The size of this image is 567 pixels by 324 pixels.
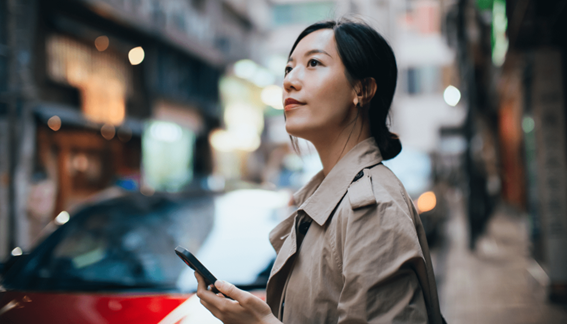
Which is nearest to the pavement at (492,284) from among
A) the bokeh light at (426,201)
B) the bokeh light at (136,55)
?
the bokeh light at (426,201)

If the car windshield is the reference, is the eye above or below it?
above

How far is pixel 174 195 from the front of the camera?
11.9 feet

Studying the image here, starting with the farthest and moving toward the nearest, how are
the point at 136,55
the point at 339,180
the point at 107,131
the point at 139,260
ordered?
1. the point at 136,55
2. the point at 107,131
3. the point at 139,260
4. the point at 339,180

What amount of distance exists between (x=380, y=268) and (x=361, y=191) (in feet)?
0.69

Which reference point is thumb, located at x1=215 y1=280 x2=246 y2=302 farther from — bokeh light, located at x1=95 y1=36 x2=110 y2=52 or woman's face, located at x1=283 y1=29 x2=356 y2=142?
bokeh light, located at x1=95 y1=36 x2=110 y2=52

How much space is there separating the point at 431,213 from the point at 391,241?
26.6 ft

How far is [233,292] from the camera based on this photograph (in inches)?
48.5

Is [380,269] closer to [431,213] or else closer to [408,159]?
[431,213]

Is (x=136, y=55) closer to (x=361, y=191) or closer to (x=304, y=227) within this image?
(x=304, y=227)

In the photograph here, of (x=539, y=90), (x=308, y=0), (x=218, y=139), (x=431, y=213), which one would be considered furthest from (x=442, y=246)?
(x=308, y=0)

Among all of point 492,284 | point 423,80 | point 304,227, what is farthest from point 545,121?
point 423,80

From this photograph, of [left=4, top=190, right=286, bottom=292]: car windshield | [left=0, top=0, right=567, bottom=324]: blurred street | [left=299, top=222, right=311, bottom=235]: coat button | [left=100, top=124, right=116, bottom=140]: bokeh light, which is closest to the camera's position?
[left=299, top=222, right=311, bottom=235]: coat button

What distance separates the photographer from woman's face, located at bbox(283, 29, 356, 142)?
1.38 m

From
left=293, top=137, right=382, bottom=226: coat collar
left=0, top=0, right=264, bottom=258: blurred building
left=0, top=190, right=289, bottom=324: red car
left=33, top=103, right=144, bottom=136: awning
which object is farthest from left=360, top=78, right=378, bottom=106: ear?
left=33, top=103, right=144, bottom=136: awning
